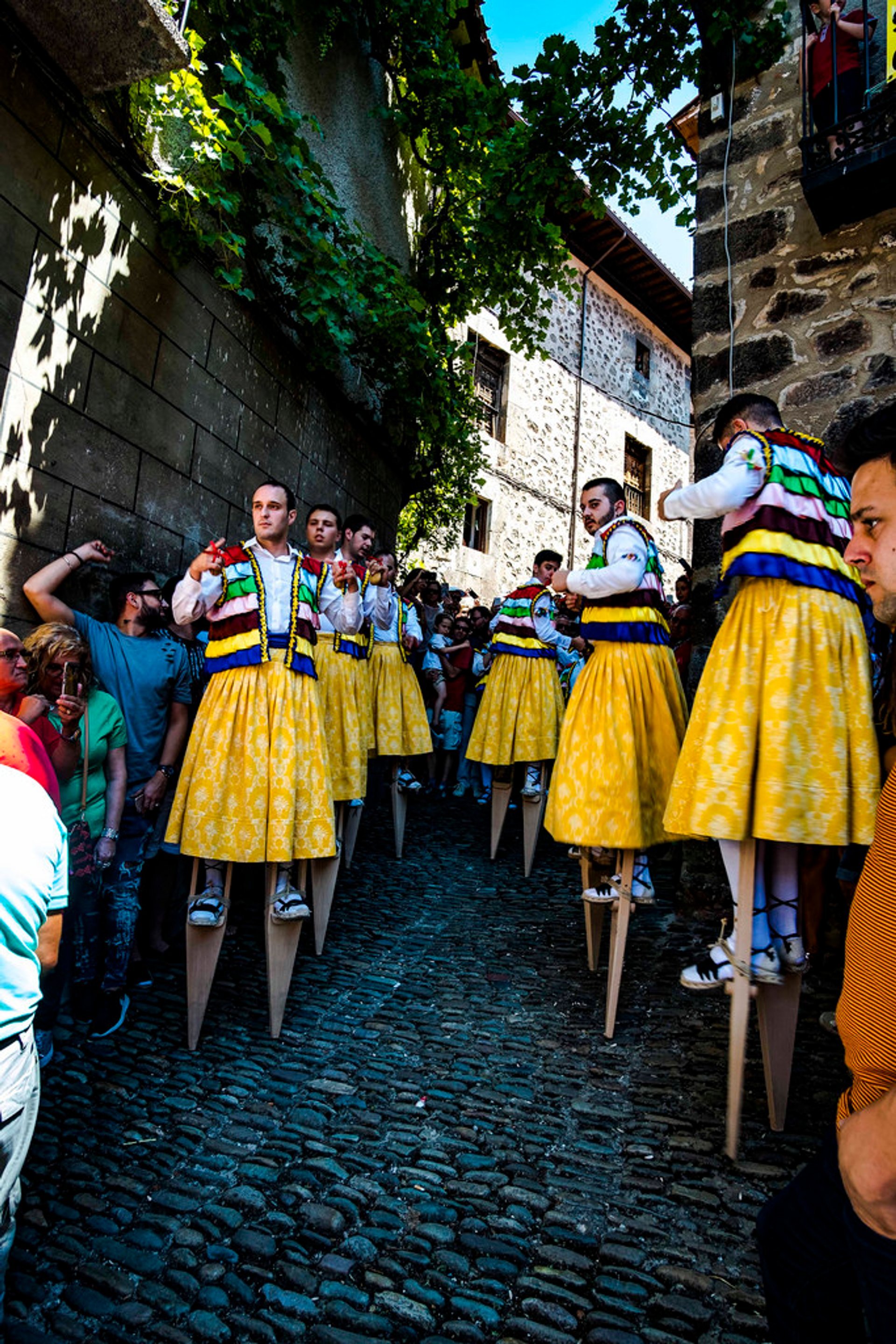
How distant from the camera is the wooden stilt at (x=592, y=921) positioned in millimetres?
3576

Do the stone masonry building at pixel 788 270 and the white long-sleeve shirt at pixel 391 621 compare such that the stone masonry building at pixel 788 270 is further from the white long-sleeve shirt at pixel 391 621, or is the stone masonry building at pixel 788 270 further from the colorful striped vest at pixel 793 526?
the white long-sleeve shirt at pixel 391 621

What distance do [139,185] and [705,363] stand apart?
2.99m

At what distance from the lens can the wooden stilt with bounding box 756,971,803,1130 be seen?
243cm

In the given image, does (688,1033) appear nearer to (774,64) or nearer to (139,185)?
(139,185)

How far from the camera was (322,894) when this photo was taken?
4.12 metres

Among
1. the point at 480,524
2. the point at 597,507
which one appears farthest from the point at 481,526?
the point at 597,507

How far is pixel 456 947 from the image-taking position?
4148 millimetres

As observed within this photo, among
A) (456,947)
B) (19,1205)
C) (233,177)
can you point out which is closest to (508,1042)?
(456,947)

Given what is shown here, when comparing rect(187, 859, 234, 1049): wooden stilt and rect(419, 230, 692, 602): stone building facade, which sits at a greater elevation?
rect(419, 230, 692, 602): stone building facade

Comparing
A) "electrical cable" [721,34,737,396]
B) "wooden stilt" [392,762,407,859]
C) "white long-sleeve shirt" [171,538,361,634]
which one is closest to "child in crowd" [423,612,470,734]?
"wooden stilt" [392,762,407,859]

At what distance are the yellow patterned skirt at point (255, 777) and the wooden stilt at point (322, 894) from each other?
0.81 meters

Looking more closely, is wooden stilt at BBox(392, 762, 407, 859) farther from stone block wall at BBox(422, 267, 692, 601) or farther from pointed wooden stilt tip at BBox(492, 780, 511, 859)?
stone block wall at BBox(422, 267, 692, 601)

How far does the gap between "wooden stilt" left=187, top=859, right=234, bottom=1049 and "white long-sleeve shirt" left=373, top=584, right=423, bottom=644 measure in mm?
2912

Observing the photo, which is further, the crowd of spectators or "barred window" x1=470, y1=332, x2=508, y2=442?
"barred window" x1=470, y1=332, x2=508, y2=442
